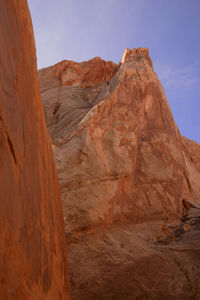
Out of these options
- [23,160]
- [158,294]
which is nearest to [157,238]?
[158,294]

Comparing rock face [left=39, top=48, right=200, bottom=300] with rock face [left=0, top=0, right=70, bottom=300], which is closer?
rock face [left=0, top=0, right=70, bottom=300]

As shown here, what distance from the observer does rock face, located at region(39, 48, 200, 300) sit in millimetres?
3951

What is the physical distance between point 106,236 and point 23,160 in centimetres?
323

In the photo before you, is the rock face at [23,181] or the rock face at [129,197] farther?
the rock face at [129,197]

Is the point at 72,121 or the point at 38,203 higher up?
the point at 72,121

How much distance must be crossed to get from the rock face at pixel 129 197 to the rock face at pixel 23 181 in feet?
5.10

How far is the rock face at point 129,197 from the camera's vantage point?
156 inches

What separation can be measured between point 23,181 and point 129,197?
4199mm

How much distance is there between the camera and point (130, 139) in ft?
22.8

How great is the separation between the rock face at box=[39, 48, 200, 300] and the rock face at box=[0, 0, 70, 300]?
1.56m

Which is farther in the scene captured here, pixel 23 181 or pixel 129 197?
pixel 129 197

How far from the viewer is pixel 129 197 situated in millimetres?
5957

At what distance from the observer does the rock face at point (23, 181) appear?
66.1 inches

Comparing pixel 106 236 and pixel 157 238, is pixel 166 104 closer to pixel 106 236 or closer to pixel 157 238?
pixel 157 238
